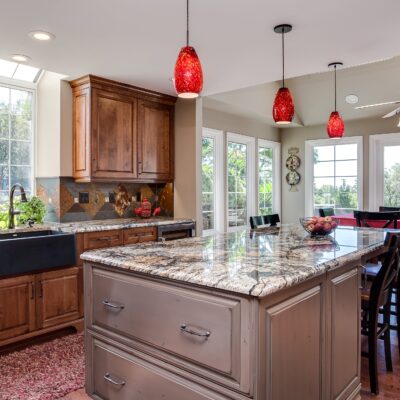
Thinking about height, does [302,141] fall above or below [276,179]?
above

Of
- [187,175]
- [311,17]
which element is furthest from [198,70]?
[187,175]

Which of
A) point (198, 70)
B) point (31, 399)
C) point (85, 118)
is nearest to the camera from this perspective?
point (198, 70)

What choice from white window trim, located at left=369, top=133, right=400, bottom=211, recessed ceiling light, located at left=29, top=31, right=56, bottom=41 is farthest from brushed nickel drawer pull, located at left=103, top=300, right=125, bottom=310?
white window trim, located at left=369, top=133, right=400, bottom=211

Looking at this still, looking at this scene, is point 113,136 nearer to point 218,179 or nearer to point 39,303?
point 39,303

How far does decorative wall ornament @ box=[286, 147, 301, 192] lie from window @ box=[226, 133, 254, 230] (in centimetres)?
103

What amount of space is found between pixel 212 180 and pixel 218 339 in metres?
4.44

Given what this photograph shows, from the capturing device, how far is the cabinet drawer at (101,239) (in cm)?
338

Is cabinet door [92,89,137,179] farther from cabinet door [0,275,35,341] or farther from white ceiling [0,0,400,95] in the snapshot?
cabinet door [0,275,35,341]

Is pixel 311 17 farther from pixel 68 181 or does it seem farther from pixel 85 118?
pixel 68 181

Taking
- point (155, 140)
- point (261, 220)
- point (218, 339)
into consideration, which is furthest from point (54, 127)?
point (218, 339)

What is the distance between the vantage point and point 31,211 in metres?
3.58

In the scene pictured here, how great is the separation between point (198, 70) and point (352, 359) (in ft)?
5.70

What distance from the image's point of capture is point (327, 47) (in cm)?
304

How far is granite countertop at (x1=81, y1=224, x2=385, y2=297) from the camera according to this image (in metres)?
1.39
